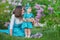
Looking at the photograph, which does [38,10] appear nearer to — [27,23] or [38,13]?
[38,13]

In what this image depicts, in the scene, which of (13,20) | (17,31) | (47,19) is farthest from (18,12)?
(47,19)

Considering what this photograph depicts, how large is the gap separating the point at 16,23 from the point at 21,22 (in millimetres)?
69

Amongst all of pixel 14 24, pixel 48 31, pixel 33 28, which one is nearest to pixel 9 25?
pixel 14 24

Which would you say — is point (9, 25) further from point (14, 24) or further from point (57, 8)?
point (57, 8)

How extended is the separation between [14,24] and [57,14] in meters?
0.60

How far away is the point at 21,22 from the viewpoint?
10.7ft

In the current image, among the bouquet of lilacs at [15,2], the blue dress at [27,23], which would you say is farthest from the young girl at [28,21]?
the bouquet of lilacs at [15,2]

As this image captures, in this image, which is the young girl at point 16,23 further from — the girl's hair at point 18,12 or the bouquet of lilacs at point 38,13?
the bouquet of lilacs at point 38,13

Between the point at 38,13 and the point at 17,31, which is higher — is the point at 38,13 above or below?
above

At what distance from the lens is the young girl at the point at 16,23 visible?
323cm

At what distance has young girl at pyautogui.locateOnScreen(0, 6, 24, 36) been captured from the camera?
10.6ft

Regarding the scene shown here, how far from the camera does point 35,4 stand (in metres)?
3.33

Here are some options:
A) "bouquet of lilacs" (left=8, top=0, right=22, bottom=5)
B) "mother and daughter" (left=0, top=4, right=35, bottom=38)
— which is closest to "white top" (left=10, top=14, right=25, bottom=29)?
"mother and daughter" (left=0, top=4, right=35, bottom=38)

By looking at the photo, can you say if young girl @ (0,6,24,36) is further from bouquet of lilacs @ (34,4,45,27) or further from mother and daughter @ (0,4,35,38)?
bouquet of lilacs @ (34,4,45,27)
